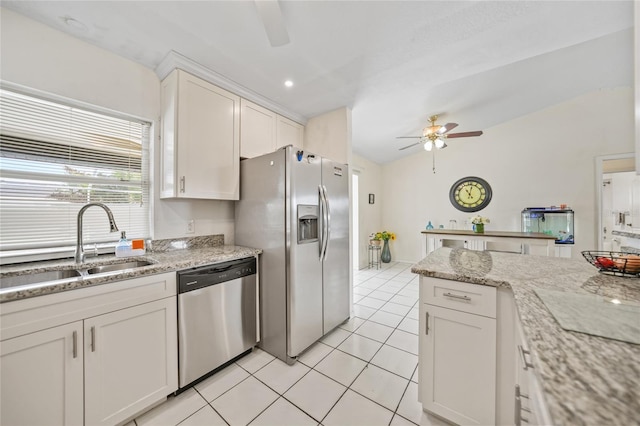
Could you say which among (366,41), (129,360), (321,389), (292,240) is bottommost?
(321,389)

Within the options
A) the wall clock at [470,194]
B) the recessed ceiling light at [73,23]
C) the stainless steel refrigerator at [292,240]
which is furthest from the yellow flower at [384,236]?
the recessed ceiling light at [73,23]

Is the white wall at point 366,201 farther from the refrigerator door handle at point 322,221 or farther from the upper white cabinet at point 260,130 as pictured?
the refrigerator door handle at point 322,221

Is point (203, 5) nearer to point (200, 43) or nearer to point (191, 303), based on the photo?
point (200, 43)

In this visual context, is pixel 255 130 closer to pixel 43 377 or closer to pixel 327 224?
pixel 327 224

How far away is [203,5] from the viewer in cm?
142

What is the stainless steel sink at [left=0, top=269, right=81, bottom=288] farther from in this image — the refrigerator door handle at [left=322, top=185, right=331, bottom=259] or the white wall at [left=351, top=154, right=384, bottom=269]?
the white wall at [left=351, top=154, right=384, bottom=269]

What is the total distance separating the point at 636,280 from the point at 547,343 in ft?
3.52

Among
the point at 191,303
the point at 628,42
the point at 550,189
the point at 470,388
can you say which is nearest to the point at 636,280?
the point at 470,388

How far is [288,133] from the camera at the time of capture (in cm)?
283

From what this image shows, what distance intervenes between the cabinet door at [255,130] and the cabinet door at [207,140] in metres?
0.07

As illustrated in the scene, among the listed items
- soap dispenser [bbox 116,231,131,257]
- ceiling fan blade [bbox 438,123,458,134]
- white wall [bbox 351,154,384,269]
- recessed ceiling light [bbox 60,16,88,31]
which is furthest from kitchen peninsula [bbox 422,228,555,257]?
recessed ceiling light [bbox 60,16,88,31]

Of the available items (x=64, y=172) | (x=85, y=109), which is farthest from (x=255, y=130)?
(x=64, y=172)

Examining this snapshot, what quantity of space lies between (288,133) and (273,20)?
1.67 meters

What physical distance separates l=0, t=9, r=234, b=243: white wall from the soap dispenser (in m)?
0.25
